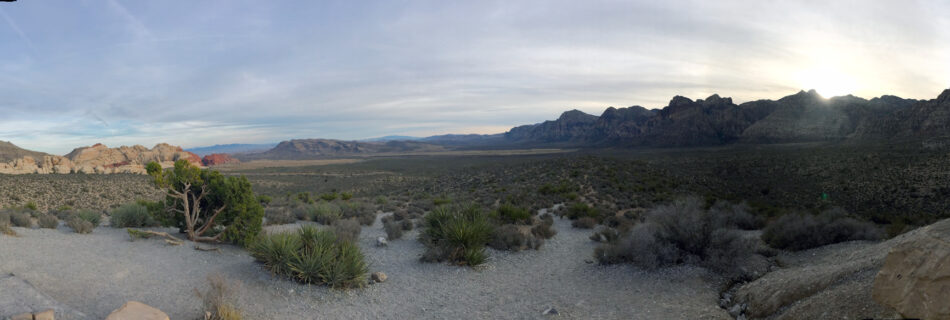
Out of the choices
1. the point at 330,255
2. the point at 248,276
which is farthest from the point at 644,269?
the point at 248,276

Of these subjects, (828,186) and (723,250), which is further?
(828,186)

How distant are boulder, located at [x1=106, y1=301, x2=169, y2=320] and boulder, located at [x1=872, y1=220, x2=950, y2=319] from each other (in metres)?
8.33

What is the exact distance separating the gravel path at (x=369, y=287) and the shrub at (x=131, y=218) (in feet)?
5.03

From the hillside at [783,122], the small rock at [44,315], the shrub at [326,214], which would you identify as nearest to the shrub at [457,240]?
the shrub at [326,214]

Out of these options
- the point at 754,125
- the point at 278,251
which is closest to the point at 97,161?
the point at 278,251

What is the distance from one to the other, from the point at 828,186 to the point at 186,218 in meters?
32.2

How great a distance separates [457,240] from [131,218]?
421 inches

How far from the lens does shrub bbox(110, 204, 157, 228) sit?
1205 cm

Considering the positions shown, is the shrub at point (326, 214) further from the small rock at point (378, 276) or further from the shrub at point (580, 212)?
the shrub at point (580, 212)

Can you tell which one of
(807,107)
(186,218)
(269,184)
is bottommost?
(269,184)

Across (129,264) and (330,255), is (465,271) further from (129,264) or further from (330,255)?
(129,264)

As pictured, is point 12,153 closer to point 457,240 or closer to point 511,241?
point 457,240

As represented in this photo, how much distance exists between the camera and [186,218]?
1028 centimetres

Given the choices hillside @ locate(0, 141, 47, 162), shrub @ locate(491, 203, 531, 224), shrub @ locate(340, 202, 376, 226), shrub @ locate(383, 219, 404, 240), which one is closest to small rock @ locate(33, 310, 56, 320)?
shrub @ locate(383, 219, 404, 240)
